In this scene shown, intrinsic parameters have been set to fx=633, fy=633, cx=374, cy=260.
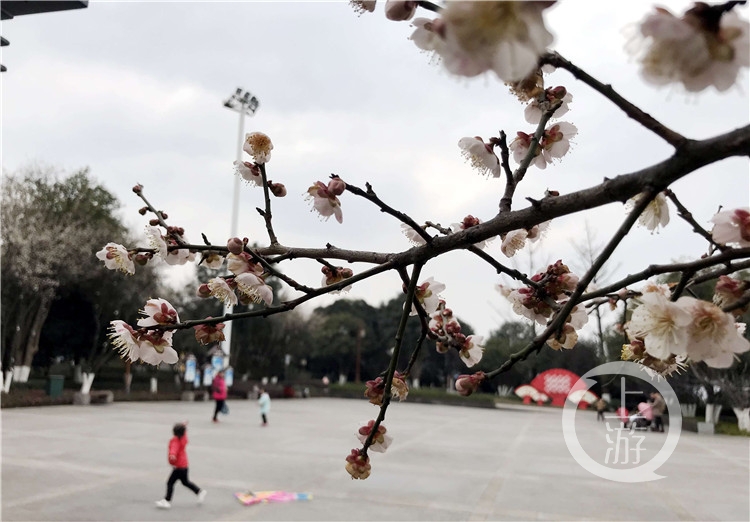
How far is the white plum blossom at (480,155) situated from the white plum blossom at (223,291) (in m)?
0.62

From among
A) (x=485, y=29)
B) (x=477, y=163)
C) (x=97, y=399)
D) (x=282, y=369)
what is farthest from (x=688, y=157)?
(x=282, y=369)

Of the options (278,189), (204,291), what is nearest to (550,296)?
(278,189)

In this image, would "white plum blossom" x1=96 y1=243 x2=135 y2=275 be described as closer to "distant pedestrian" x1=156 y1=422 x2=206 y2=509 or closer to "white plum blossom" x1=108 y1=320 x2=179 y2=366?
"white plum blossom" x1=108 y1=320 x2=179 y2=366

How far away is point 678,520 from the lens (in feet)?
20.9

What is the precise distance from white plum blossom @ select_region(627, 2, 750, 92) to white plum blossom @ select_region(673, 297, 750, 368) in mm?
337

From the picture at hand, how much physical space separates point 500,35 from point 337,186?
77cm

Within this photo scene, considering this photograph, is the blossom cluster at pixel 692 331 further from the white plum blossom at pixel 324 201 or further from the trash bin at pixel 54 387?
the trash bin at pixel 54 387

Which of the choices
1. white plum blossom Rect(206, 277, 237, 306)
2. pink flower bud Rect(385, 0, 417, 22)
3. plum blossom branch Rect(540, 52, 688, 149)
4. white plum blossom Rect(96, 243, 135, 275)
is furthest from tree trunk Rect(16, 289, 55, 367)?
plum blossom branch Rect(540, 52, 688, 149)

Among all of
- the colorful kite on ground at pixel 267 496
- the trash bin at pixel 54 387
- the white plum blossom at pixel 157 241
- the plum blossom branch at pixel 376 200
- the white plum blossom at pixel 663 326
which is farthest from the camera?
the trash bin at pixel 54 387

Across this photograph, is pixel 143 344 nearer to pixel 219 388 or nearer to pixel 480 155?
pixel 480 155

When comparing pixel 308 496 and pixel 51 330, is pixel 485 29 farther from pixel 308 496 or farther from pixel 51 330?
pixel 51 330

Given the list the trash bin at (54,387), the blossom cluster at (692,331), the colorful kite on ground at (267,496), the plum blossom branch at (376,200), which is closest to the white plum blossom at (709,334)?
the blossom cluster at (692,331)

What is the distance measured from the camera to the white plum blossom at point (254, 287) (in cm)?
138

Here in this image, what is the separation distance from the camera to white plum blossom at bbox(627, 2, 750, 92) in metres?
0.68
